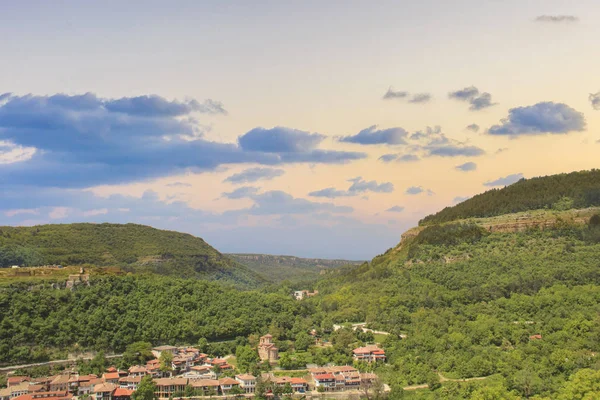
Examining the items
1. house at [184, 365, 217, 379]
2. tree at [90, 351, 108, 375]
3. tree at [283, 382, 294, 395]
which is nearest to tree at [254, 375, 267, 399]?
tree at [283, 382, 294, 395]

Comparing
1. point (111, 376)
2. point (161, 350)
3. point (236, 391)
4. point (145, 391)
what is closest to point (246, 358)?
point (236, 391)

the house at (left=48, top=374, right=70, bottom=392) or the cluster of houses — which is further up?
the house at (left=48, top=374, right=70, bottom=392)

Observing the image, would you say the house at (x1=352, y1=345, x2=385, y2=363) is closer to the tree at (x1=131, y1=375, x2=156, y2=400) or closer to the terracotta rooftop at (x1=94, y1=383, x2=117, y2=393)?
the tree at (x1=131, y1=375, x2=156, y2=400)

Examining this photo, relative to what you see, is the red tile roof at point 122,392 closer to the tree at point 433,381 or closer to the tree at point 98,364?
the tree at point 98,364

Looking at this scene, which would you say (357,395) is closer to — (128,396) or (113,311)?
(128,396)

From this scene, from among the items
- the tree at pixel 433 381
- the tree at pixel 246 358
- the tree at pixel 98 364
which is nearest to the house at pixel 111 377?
the tree at pixel 98 364

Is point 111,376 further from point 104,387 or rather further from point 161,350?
point 161,350
